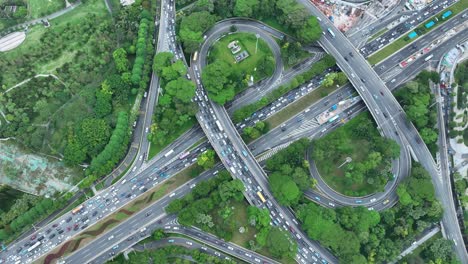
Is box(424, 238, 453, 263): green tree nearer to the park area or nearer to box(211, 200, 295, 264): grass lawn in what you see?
the park area

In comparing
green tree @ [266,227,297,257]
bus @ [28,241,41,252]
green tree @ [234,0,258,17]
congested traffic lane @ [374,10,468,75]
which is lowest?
green tree @ [266,227,297,257]

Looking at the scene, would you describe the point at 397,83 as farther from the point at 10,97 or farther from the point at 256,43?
the point at 10,97

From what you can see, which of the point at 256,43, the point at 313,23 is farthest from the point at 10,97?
the point at 313,23

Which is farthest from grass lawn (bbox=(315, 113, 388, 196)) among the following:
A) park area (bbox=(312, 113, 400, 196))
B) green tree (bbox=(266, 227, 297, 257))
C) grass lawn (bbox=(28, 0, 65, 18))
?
grass lawn (bbox=(28, 0, 65, 18))

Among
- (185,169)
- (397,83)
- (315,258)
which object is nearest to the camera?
(315,258)

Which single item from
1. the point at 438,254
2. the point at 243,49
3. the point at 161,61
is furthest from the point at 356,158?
the point at 161,61

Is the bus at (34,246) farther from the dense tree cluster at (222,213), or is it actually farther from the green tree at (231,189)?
the green tree at (231,189)

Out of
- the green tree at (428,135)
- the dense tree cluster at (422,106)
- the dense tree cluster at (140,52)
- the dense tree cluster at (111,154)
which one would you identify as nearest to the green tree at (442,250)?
the dense tree cluster at (422,106)
